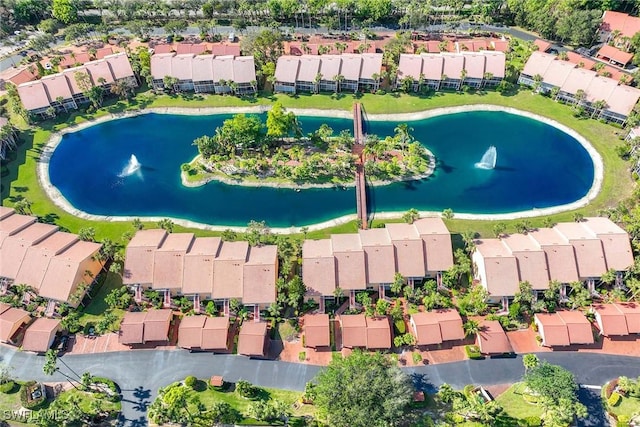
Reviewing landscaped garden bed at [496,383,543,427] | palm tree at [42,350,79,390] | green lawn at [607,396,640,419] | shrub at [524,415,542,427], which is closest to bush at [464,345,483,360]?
landscaped garden bed at [496,383,543,427]

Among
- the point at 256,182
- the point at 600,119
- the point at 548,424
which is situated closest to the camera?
the point at 548,424

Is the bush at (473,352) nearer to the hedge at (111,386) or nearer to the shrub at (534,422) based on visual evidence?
the shrub at (534,422)

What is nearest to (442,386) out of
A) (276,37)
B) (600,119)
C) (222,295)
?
(222,295)

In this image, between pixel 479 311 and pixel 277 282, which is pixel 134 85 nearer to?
pixel 277 282

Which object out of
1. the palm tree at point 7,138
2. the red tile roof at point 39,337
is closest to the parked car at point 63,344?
the red tile roof at point 39,337

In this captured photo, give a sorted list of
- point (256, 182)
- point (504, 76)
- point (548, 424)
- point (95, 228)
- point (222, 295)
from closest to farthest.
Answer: point (548, 424) → point (222, 295) → point (95, 228) → point (256, 182) → point (504, 76)

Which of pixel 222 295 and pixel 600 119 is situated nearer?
pixel 222 295

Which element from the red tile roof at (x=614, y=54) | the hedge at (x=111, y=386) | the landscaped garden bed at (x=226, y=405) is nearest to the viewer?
the landscaped garden bed at (x=226, y=405)
